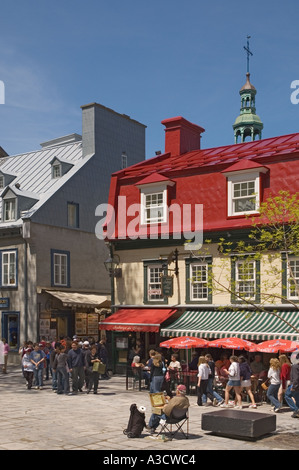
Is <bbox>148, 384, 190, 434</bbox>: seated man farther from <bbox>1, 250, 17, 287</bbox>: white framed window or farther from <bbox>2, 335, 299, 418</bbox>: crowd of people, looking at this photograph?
<bbox>1, 250, 17, 287</bbox>: white framed window

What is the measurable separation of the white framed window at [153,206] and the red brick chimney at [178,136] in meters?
4.81

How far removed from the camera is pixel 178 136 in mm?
32469

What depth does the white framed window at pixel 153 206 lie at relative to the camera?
27859 millimetres

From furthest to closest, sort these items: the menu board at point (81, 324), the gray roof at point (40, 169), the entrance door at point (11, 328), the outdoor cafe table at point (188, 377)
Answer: the gray roof at point (40, 169) < the menu board at point (81, 324) < the entrance door at point (11, 328) < the outdoor cafe table at point (188, 377)

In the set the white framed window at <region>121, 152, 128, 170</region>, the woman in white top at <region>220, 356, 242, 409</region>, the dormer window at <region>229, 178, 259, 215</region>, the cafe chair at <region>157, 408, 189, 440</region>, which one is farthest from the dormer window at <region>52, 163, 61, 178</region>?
the cafe chair at <region>157, 408, 189, 440</region>

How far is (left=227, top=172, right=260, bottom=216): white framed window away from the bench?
12.1 m

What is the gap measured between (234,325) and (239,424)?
9.87 meters

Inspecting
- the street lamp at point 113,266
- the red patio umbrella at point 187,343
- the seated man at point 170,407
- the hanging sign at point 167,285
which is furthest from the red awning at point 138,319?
the seated man at point 170,407

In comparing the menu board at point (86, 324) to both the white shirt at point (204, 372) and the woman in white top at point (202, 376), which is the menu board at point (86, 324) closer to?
the woman in white top at point (202, 376)

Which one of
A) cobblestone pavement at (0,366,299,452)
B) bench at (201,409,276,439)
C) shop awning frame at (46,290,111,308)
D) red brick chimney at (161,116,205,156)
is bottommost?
cobblestone pavement at (0,366,299,452)

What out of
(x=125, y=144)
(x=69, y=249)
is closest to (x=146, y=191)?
(x=69, y=249)

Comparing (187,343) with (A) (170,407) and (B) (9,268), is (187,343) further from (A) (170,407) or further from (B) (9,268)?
(B) (9,268)

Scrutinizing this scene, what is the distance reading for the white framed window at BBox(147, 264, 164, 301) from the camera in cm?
2757

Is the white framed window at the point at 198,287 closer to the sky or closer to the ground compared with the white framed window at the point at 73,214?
closer to the ground
